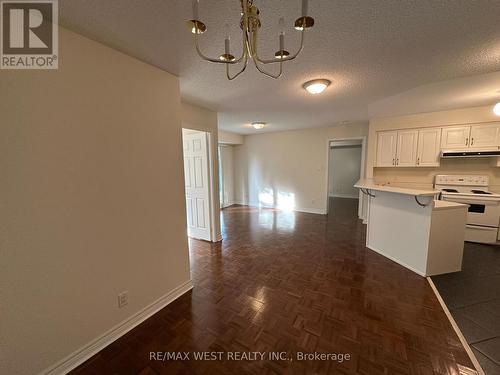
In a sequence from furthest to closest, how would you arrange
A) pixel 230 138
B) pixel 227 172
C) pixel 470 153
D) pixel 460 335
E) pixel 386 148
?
pixel 227 172, pixel 230 138, pixel 386 148, pixel 470 153, pixel 460 335

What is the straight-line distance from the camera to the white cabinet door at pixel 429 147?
373 cm

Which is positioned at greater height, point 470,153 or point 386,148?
point 386,148

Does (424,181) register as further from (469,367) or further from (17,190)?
(17,190)

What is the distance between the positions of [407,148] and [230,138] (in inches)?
176

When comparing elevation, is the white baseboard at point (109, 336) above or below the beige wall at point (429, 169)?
below

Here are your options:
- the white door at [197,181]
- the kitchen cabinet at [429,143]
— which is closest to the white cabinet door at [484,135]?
the kitchen cabinet at [429,143]

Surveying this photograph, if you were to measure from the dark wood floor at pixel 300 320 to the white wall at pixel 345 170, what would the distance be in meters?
5.37

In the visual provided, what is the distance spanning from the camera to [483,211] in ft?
10.9

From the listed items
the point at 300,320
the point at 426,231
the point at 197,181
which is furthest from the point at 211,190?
the point at 426,231

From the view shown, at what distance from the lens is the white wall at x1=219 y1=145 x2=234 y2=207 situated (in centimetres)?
663

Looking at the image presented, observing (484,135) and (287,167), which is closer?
(484,135)

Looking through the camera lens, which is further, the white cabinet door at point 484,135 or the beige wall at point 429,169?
the beige wall at point 429,169

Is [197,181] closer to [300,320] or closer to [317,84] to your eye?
[317,84]

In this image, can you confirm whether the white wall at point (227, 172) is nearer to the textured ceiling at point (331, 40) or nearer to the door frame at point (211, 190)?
the door frame at point (211, 190)
